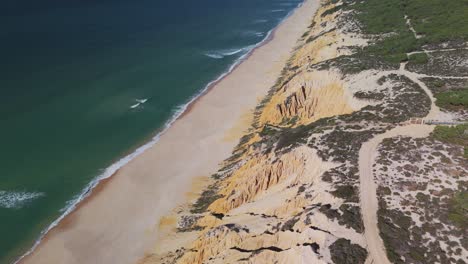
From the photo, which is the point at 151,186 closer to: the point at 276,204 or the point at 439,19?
the point at 276,204

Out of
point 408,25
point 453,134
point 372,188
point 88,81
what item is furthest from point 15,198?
point 408,25

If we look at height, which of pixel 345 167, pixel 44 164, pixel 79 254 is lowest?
pixel 79 254

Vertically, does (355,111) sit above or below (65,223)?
above

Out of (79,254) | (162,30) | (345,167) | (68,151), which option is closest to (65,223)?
(79,254)

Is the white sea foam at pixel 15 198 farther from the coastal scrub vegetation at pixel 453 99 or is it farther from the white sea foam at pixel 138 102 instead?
the coastal scrub vegetation at pixel 453 99

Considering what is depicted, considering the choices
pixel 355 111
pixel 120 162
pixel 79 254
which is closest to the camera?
pixel 79 254

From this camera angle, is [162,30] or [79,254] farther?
[162,30]

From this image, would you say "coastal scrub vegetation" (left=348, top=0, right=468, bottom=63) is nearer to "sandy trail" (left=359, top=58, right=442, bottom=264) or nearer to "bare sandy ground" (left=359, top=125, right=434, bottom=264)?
"sandy trail" (left=359, top=58, right=442, bottom=264)

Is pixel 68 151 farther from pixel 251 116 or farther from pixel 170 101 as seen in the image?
pixel 251 116
